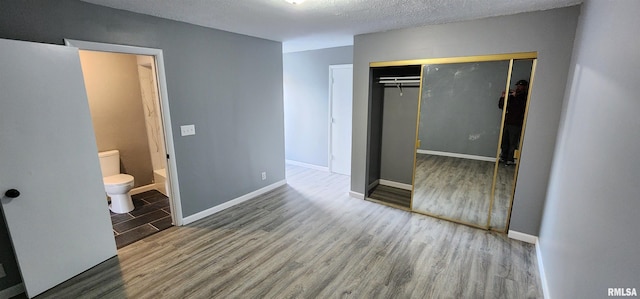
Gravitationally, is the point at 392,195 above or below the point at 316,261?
above

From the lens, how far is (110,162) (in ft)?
12.3

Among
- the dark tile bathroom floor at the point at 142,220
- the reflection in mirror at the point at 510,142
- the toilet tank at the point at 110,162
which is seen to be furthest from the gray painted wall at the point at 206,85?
the reflection in mirror at the point at 510,142

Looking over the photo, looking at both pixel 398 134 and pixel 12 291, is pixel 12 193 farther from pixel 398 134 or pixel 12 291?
pixel 398 134

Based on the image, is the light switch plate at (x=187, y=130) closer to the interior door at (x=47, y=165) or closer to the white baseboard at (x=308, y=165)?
the interior door at (x=47, y=165)

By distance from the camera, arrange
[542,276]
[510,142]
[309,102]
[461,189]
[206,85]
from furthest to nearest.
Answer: [309,102] → [461,189] → [206,85] → [510,142] → [542,276]

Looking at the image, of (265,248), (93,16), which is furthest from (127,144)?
(265,248)

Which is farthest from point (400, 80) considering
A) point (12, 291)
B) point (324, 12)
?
point (12, 291)

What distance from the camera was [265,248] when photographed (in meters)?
A: 2.71

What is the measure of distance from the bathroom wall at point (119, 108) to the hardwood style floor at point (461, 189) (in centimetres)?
424

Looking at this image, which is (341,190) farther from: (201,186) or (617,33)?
(617,33)

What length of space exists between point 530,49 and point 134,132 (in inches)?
206

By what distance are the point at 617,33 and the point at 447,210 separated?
243 cm

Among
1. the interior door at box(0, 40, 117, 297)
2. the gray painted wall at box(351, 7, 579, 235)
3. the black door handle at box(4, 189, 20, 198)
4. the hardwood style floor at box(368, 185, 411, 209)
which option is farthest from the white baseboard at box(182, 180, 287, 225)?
the gray painted wall at box(351, 7, 579, 235)

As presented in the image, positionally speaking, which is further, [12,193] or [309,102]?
[309,102]
